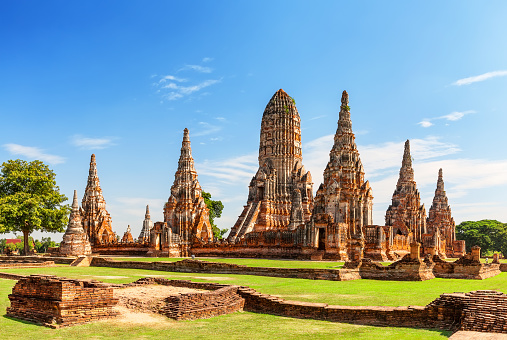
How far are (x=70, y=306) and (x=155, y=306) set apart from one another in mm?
2163

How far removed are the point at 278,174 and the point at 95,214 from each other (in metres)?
19.4

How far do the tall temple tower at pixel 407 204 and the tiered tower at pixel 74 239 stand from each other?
3278 cm

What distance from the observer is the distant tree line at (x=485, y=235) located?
71750mm

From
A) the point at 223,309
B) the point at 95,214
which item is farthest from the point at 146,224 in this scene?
the point at 223,309

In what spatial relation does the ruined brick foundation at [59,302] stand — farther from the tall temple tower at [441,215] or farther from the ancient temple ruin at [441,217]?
the tall temple tower at [441,215]

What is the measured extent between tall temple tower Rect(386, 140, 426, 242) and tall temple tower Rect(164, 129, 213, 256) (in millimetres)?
22441

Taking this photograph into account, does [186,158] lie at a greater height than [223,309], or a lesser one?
→ greater

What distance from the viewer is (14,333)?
8.69 m

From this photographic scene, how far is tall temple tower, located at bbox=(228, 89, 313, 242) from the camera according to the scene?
1921 inches

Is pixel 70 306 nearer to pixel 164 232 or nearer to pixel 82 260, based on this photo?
pixel 82 260

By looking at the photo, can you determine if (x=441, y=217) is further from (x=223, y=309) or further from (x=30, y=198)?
(x=223, y=309)

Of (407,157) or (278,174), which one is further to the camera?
(407,157)

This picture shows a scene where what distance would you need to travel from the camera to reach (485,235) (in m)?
72.5

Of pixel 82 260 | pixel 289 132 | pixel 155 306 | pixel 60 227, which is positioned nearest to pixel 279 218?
pixel 289 132
